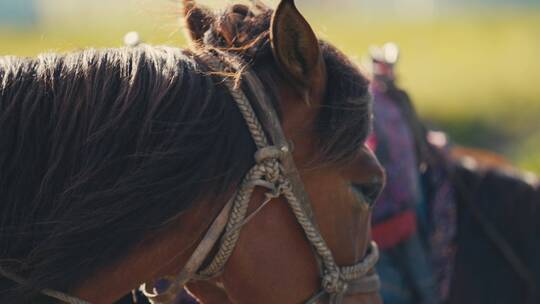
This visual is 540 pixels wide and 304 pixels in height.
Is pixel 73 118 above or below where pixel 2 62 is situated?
below

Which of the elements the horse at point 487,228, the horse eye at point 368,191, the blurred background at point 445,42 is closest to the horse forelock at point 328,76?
the horse eye at point 368,191

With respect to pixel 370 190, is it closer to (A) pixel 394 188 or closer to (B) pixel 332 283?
(B) pixel 332 283

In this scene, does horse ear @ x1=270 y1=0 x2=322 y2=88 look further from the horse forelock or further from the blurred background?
the blurred background

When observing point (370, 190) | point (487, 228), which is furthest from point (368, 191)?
point (487, 228)

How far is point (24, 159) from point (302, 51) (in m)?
0.60

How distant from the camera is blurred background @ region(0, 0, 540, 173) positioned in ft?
38.0

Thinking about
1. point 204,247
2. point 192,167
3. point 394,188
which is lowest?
point 394,188

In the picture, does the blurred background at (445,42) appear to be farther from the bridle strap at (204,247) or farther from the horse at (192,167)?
the bridle strap at (204,247)

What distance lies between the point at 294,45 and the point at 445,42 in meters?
14.9

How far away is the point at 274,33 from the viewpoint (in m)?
1.97

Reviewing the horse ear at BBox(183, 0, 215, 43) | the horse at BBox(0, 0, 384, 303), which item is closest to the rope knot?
the horse at BBox(0, 0, 384, 303)

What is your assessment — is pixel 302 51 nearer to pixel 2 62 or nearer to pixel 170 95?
pixel 170 95

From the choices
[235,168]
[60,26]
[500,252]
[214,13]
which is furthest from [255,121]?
[60,26]

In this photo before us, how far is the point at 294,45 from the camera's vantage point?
2006 millimetres
